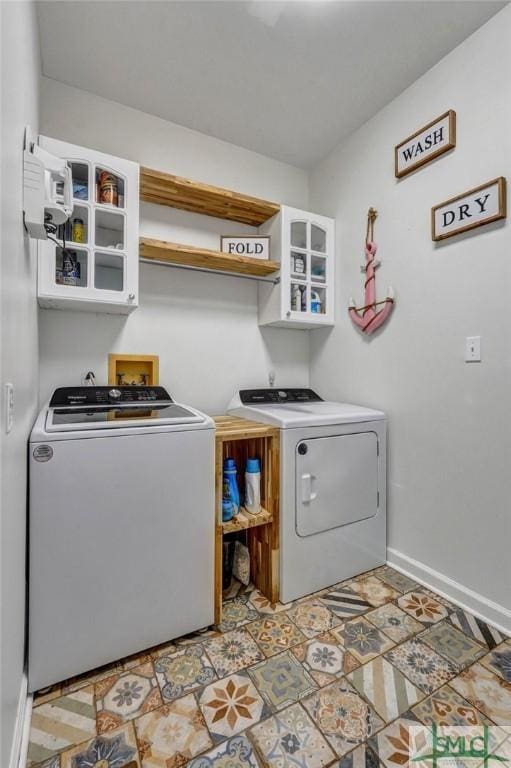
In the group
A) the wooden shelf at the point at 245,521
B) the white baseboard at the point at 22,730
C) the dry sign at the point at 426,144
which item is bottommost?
the white baseboard at the point at 22,730

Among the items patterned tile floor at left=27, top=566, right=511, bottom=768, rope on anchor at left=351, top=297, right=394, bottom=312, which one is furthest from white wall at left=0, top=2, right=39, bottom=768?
rope on anchor at left=351, top=297, right=394, bottom=312

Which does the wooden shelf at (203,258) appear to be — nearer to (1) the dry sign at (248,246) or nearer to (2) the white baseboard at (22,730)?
(1) the dry sign at (248,246)

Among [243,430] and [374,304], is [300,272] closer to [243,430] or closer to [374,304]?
[374,304]

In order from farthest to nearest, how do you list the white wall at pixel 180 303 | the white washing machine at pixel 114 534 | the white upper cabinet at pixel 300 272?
the white upper cabinet at pixel 300 272
the white wall at pixel 180 303
the white washing machine at pixel 114 534

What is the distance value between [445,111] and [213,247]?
1.39 metres

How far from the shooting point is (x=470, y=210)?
1.58 meters

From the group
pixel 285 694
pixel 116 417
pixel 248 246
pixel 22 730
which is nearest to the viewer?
pixel 22 730

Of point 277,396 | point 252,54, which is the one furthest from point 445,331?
point 252,54

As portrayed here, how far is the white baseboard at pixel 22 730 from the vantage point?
955 millimetres

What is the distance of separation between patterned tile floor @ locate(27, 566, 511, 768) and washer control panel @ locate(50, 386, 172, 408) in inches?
42.1

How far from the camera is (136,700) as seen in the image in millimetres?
1183

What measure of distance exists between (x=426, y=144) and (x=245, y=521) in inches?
80.0

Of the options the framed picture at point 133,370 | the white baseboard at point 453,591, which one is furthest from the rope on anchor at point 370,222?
the white baseboard at point 453,591

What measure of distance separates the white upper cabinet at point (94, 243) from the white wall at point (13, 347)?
0.40 meters
